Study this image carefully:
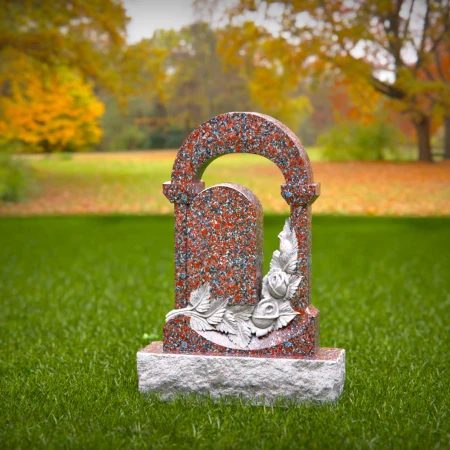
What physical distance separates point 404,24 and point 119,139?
13.4 metres

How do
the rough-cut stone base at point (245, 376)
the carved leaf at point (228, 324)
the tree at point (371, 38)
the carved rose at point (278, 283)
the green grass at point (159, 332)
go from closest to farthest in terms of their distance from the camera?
the green grass at point (159, 332)
the rough-cut stone base at point (245, 376)
the carved rose at point (278, 283)
the carved leaf at point (228, 324)
the tree at point (371, 38)

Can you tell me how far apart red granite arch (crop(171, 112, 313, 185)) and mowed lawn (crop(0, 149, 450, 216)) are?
12.4 m

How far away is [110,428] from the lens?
402cm

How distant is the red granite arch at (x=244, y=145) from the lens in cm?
456

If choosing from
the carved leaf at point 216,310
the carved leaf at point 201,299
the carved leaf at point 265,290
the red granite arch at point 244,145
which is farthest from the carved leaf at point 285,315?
the red granite arch at point 244,145

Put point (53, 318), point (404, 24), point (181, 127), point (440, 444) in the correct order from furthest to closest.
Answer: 1. point (181, 127)
2. point (404, 24)
3. point (53, 318)
4. point (440, 444)

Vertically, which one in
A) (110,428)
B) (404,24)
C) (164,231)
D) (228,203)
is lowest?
(164,231)

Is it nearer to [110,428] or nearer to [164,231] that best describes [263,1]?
[164,231]

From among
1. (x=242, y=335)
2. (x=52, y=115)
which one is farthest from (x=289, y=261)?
(x=52, y=115)

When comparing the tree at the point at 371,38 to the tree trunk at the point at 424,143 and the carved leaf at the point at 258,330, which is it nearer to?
the tree trunk at the point at 424,143

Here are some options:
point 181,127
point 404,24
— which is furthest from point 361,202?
point 181,127

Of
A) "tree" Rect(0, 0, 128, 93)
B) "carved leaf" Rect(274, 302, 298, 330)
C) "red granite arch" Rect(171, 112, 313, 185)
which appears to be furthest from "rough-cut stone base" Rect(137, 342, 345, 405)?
"tree" Rect(0, 0, 128, 93)

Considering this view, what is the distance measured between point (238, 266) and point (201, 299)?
328 mm

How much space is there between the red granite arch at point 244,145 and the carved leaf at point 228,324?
0.92 metres
